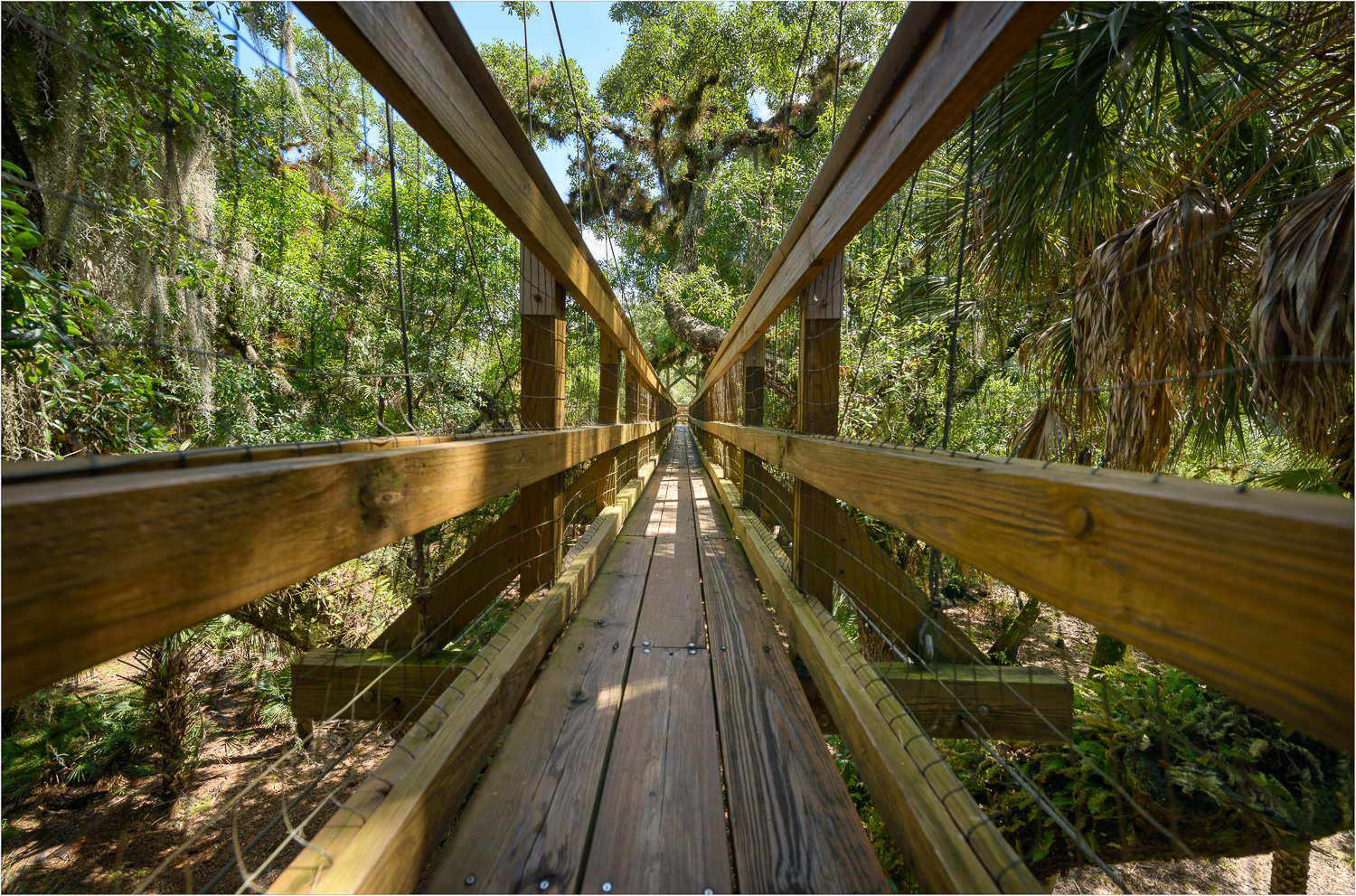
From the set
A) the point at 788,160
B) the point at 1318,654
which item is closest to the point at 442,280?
the point at 788,160

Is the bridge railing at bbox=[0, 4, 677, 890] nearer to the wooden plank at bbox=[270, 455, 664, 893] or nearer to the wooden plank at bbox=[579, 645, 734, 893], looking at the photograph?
the wooden plank at bbox=[270, 455, 664, 893]

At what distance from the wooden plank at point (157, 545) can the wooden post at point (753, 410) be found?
3.10m

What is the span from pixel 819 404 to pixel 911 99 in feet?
→ 3.75

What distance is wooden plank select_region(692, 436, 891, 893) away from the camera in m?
0.95

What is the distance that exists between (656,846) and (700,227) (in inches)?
534

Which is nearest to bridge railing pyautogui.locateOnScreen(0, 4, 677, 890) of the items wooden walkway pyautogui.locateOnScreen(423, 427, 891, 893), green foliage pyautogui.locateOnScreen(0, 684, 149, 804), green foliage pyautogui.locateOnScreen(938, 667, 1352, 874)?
wooden walkway pyautogui.locateOnScreen(423, 427, 891, 893)

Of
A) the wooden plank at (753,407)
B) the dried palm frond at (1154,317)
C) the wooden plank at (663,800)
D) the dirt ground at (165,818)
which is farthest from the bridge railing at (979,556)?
the dirt ground at (165,818)

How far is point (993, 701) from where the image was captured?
1.53 meters

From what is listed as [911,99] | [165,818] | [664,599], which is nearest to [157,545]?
[911,99]

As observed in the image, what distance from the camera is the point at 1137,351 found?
7.48 ft

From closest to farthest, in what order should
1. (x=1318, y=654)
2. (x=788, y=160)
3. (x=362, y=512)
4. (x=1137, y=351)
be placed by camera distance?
(x=1318, y=654)
(x=362, y=512)
(x=1137, y=351)
(x=788, y=160)

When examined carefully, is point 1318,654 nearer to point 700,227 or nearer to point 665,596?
point 665,596

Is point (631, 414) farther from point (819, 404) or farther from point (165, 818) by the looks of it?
point (165, 818)

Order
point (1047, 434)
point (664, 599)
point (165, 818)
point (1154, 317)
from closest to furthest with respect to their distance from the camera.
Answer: point (1154, 317) < point (664, 599) < point (1047, 434) < point (165, 818)
